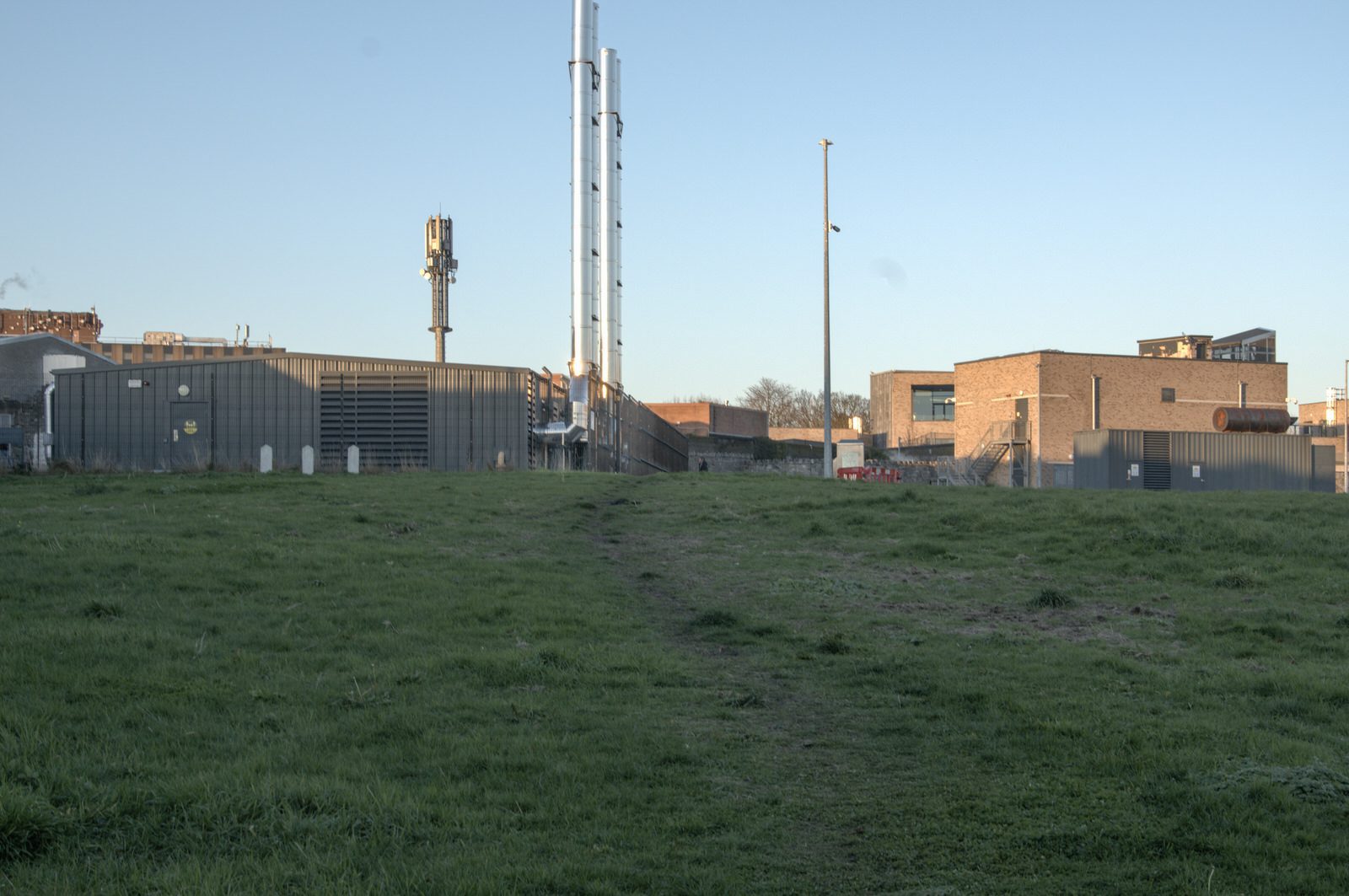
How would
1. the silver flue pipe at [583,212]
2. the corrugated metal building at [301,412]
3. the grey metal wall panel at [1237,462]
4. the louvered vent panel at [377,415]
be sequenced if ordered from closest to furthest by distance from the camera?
the corrugated metal building at [301,412] → the louvered vent panel at [377,415] → the grey metal wall panel at [1237,462] → the silver flue pipe at [583,212]

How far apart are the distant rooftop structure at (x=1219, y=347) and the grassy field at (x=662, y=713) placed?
6073 centimetres

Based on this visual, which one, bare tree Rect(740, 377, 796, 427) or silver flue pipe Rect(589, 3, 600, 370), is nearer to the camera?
silver flue pipe Rect(589, 3, 600, 370)

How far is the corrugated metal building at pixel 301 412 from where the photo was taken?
3856 cm

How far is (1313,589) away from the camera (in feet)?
47.8

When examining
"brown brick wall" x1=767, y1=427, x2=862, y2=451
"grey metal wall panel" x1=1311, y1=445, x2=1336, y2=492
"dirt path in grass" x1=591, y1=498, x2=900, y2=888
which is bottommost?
"dirt path in grass" x1=591, y1=498, x2=900, y2=888

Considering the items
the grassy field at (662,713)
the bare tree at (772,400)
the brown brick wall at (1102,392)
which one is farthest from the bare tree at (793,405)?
the grassy field at (662,713)

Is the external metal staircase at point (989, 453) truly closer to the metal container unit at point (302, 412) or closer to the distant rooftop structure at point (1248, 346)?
the distant rooftop structure at point (1248, 346)

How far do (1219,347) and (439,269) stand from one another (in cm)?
5549

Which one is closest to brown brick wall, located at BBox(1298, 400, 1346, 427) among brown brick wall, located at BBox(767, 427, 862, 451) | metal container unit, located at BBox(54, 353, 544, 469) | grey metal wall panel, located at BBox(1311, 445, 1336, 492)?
brown brick wall, located at BBox(767, 427, 862, 451)

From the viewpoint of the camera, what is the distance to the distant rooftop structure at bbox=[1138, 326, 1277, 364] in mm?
73500

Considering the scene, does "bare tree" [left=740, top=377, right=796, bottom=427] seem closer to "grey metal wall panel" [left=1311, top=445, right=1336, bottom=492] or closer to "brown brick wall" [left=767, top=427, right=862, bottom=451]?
"brown brick wall" [left=767, top=427, right=862, bottom=451]

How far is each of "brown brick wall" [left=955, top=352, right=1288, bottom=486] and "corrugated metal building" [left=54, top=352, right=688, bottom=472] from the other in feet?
118

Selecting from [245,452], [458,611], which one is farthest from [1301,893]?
[245,452]

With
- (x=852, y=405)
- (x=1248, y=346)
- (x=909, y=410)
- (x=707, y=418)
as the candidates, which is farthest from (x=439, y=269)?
(x=852, y=405)
